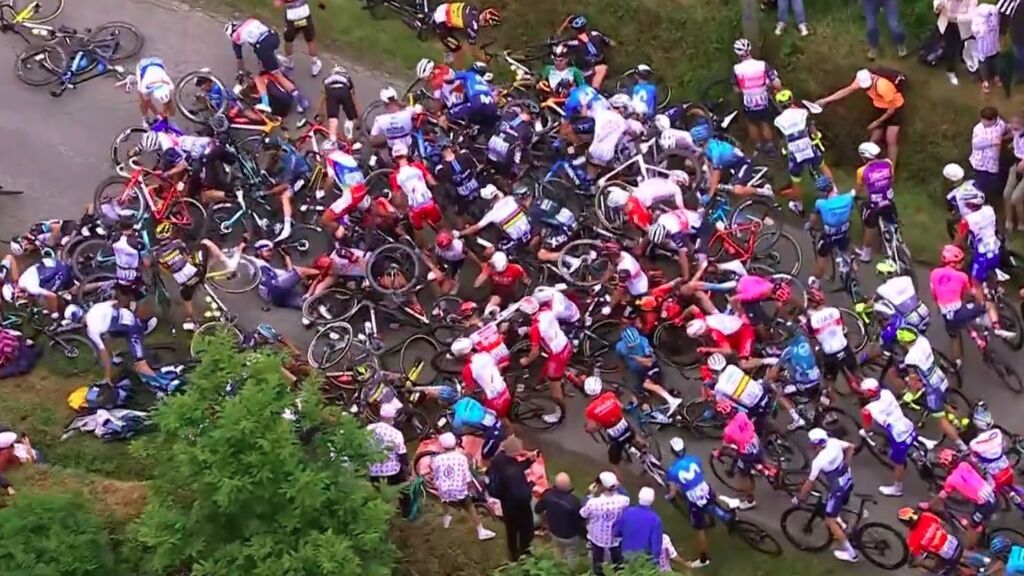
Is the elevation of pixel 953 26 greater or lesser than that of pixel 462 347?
Answer: greater

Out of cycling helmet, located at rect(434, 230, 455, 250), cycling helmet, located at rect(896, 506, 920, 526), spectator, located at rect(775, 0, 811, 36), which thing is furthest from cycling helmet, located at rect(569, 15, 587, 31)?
cycling helmet, located at rect(896, 506, 920, 526)

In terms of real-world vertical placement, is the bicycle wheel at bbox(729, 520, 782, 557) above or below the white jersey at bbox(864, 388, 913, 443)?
below

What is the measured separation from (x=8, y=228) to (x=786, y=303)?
12.3 metres

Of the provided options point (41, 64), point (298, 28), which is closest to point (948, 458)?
point (298, 28)

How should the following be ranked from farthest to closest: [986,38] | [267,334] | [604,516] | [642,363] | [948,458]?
[986,38] → [267,334] → [642,363] → [948,458] → [604,516]

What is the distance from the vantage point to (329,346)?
17422 millimetres

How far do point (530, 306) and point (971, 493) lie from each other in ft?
19.0

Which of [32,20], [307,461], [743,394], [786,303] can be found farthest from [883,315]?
[32,20]

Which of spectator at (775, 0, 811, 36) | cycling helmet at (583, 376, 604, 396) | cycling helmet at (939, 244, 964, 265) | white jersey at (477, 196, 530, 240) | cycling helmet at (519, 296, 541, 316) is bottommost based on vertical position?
cycling helmet at (583, 376, 604, 396)

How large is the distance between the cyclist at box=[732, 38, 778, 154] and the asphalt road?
187cm

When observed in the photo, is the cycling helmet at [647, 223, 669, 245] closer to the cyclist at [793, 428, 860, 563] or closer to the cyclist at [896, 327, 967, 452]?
the cyclist at [896, 327, 967, 452]

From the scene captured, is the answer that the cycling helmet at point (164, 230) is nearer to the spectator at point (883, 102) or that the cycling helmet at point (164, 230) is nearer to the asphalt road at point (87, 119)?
the asphalt road at point (87, 119)

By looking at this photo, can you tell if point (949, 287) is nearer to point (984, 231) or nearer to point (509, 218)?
point (984, 231)

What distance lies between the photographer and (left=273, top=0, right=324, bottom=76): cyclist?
2066cm
